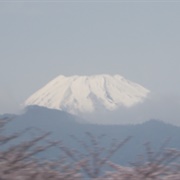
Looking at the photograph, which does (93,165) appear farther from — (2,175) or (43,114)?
(43,114)

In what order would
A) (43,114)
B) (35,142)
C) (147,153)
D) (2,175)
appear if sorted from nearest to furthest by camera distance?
(2,175) → (35,142) → (147,153) → (43,114)

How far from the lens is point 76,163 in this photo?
5836 millimetres

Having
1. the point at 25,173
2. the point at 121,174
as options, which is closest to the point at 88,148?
the point at 121,174

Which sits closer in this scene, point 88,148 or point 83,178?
point 83,178

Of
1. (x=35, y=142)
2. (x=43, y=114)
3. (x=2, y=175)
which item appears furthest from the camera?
(x=43, y=114)

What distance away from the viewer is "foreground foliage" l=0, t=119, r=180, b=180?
525 cm

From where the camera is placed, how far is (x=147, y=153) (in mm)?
5863

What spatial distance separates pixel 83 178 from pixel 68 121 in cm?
853

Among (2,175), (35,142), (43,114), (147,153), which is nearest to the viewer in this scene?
(2,175)

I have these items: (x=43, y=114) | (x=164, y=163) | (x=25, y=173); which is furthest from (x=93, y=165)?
(x=43, y=114)

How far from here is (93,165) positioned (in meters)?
5.98

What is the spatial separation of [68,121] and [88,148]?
8149 millimetres

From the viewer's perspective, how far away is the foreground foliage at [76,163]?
5.25 metres

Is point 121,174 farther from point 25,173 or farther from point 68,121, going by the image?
point 68,121
